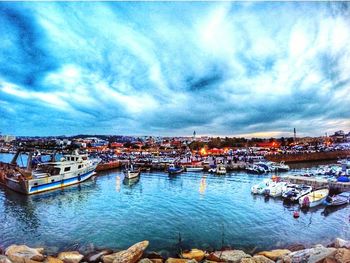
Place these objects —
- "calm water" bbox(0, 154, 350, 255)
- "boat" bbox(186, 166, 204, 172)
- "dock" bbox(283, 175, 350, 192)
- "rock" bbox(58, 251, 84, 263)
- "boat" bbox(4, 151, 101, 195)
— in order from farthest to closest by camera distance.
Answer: "boat" bbox(186, 166, 204, 172)
"dock" bbox(283, 175, 350, 192)
"boat" bbox(4, 151, 101, 195)
"calm water" bbox(0, 154, 350, 255)
"rock" bbox(58, 251, 84, 263)

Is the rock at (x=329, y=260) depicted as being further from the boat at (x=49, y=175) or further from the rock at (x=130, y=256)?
the boat at (x=49, y=175)

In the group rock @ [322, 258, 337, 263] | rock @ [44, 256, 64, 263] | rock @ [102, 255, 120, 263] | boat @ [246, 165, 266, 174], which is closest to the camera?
rock @ [322, 258, 337, 263]

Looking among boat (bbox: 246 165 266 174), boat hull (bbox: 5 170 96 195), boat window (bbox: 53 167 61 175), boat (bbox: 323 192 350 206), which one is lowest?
boat (bbox: 323 192 350 206)

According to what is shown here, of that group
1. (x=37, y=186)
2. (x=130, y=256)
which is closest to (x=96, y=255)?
(x=130, y=256)

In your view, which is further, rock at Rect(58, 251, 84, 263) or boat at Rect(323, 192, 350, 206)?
boat at Rect(323, 192, 350, 206)

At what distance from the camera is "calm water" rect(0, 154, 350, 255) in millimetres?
16859

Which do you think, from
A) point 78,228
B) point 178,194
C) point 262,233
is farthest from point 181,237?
point 178,194

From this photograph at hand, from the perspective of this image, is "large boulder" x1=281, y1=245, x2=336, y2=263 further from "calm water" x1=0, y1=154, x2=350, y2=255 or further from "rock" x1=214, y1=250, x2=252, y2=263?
"calm water" x1=0, y1=154, x2=350, y2=255

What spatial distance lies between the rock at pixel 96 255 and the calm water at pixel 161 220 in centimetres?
155

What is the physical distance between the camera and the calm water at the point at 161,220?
16859mm

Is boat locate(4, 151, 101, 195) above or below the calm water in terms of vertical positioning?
above

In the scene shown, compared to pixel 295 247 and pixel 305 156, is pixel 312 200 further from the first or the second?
pixel 305 156

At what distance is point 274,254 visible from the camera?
44.7 ft

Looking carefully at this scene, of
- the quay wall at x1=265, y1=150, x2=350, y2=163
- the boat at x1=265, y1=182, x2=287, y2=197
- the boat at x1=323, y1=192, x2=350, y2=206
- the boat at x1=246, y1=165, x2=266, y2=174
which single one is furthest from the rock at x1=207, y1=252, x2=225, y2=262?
the quay wall at x1=265, y1=150, x2=350, y2=163
